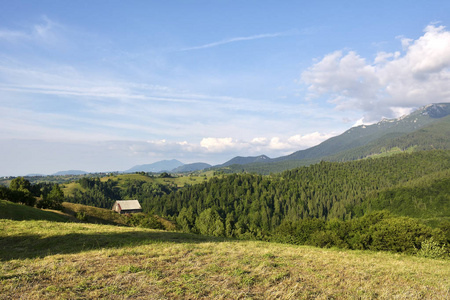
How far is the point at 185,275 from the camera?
44.0ft

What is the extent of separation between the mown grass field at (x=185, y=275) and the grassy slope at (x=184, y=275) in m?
0.04

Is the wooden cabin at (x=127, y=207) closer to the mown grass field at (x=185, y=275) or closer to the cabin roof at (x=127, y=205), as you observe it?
the cabin roof at (x=127, y=205)

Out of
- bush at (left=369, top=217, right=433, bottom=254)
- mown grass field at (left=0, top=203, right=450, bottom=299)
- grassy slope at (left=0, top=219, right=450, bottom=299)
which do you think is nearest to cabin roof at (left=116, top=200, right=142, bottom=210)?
bush at (left=369, top=217, right=433, bottom=254)

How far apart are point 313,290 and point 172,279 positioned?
24.9 ft

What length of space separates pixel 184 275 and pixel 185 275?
67 mm

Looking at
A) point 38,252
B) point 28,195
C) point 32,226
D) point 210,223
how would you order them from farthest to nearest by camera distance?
point 210,223, point 28,195, point 32,226, point 38,252

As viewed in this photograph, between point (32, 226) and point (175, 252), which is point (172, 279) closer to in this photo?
point (175, 252)

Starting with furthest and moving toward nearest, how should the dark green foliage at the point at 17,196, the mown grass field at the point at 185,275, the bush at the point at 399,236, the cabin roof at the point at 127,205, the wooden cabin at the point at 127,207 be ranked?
1. the cabin roof at the point at 127,205
2. the wooden cabin at the point at 127,207
3. the dark green foliage at the point at 17,196
4. the bush at the point at 399,236
5. the mown grass field at the point at 185,275

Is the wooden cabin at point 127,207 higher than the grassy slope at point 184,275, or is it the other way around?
the grassy slope at point 184,275

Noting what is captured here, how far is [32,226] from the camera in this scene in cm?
2756

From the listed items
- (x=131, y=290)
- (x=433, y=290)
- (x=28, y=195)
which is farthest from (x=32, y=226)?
(x=28, y=195)

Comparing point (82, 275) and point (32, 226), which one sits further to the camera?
point (32, 226)

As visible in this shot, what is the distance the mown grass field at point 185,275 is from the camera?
440 inches

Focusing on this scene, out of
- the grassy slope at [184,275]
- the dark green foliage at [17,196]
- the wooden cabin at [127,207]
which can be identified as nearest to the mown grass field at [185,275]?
the grassy slope at [184,275]
